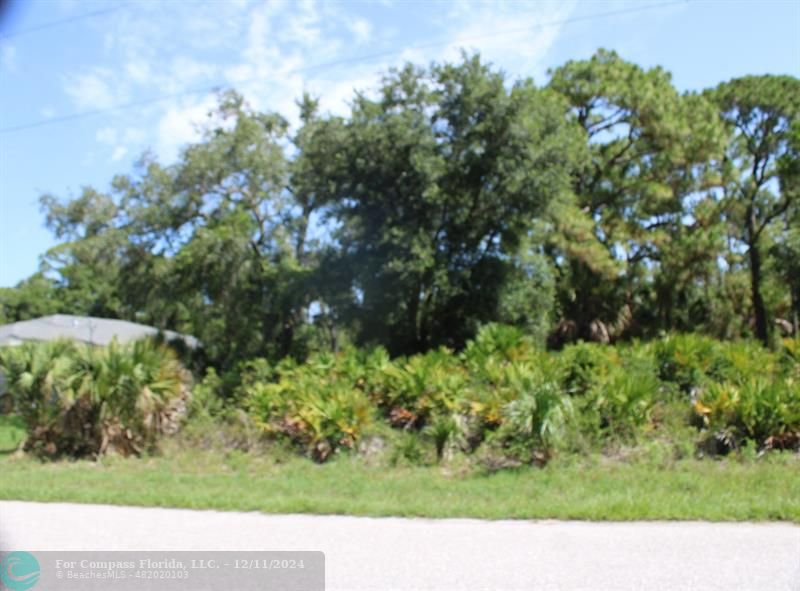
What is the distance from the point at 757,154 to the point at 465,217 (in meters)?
20.3

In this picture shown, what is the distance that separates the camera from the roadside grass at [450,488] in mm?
8135

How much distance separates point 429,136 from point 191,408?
9.51 meters

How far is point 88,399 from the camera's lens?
1510cm

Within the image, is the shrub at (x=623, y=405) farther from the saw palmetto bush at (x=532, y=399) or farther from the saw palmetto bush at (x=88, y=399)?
the saw palmetto bush at (x=88, y=399)

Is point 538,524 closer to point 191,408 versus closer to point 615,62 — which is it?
point 191,408

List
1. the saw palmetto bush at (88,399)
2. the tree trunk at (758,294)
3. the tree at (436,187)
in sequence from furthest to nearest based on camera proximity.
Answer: the tree trunk at (758,294) → the tree at (436,187) → the saw palmetto bush at (88,399)

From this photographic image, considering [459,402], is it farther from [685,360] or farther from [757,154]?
[757,154]

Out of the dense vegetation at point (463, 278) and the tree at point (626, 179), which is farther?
the tree at point (626, 179)

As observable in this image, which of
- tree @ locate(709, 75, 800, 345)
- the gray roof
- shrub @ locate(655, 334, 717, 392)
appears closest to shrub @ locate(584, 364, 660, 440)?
shrub @ locate(655, 334, 717, 392)

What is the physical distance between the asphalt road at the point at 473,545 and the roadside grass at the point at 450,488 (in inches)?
13.8

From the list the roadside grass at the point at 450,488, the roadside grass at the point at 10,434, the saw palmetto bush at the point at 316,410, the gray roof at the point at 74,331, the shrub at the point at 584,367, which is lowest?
the roadside grass at the point at 450,488

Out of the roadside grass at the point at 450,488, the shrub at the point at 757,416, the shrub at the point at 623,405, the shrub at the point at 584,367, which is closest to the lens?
the roadside grass at the point at 450,488

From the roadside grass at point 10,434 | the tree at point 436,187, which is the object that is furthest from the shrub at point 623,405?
the roadside grass at point 10,434

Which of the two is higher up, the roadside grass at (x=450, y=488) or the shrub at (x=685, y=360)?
the shrub at (x=685, y=360)
